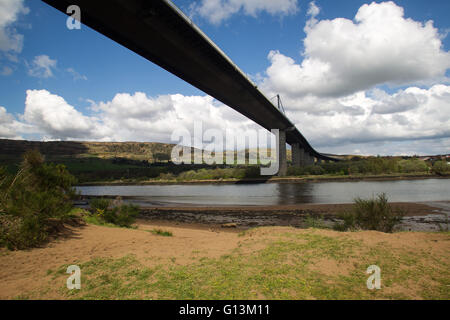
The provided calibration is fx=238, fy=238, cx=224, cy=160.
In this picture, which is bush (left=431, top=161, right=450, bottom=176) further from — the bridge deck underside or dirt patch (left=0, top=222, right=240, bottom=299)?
dirt patch (left=0, top=222, right=240, bottom=299)

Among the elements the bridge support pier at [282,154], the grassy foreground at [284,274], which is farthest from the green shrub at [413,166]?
the grassy foreground at [284,274]

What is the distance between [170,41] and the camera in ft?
83.8

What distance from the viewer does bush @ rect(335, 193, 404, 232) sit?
10062mm

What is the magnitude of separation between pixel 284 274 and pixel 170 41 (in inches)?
1042

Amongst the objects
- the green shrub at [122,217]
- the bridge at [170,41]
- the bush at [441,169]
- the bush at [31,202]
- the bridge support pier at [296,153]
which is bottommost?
the green shrub at [122,217]

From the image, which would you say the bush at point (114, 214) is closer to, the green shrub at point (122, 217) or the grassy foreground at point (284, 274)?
the green shrub at point (122, 217)

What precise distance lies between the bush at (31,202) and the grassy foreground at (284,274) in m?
2.75

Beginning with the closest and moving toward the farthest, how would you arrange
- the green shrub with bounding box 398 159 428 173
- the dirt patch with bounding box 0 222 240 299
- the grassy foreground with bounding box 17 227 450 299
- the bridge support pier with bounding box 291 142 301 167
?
the grassy foreground with bounding box 17 227 450 299 → the dirt patch with bounding box 0 222 240 299 → the green shrub with bounding box 398 159 428 173 → the bridge support pier with bounding box 291 142 301 167

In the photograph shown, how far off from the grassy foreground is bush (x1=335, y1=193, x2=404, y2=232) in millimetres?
2848

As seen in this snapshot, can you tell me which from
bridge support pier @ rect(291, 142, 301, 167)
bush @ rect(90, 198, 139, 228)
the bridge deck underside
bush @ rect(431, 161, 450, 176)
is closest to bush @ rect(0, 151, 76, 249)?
bush @ rect(90, 198, 139, 228)

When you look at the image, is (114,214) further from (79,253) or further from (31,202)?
(79,253)

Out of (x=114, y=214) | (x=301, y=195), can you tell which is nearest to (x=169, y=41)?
(x=114, y=214)

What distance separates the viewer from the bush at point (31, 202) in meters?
7.32
